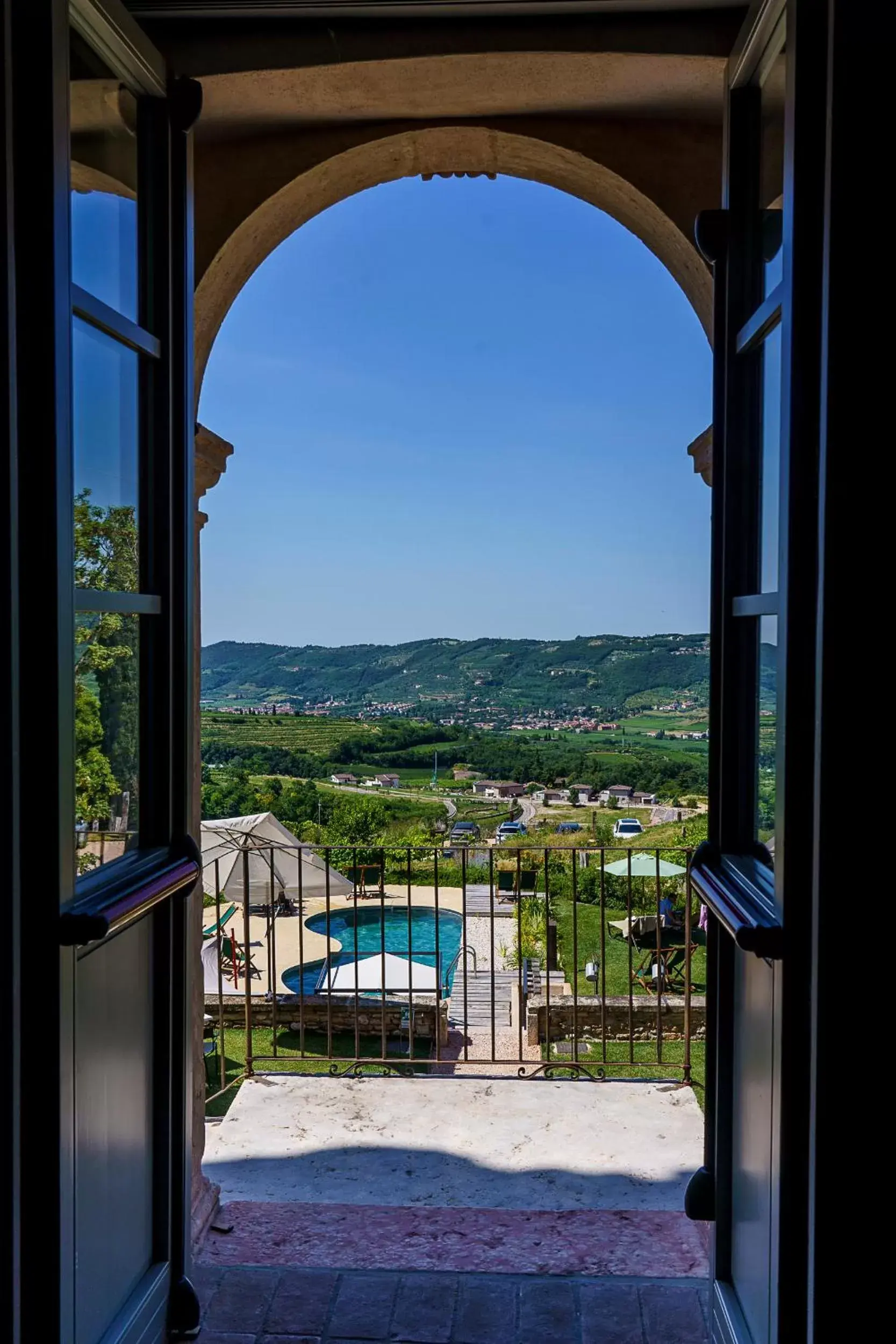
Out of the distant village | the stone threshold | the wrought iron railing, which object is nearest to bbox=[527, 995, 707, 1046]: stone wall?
the wrought iron railing

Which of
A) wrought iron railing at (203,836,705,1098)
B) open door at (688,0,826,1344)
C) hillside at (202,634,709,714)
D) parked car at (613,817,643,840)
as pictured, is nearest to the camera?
open door at (688,0,826,1344)

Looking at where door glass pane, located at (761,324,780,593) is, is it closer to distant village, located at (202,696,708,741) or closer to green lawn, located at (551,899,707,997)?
green lawn, located at (551,899,707,997)

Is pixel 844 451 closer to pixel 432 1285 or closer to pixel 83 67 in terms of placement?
pixel 83 67

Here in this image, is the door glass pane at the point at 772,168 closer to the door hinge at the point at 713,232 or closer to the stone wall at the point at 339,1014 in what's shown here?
the door hinge at the point at 713,232

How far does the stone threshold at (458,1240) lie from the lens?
2.15 metres

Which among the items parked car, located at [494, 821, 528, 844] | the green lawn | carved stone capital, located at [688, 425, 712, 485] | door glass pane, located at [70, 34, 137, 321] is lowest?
the green lawn

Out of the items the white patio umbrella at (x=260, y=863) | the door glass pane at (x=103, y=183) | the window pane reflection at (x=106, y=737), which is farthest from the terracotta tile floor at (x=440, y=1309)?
the door glass pane at (x=103, y=183)

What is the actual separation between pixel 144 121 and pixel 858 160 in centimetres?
127

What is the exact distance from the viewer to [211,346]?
8.07ft

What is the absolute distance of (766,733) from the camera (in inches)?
62.2

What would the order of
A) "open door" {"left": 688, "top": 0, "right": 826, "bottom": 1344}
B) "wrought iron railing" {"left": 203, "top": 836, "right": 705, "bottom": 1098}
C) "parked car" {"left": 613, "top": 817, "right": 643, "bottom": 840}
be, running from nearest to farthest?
"open door" {"left": 688, "top": 0, "right": 826, "bottom": 1344} → "wrought iron railing" {"left": 203, "top": 836, "right": 705, "bottom": 1098} → "parked car" {"left": 613, "top": 817, "right": 643, "bottom": 840}

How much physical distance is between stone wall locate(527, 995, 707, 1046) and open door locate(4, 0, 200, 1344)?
5036 millimetres

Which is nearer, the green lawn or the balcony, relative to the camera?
the balcony

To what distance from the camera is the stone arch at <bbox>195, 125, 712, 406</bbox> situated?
232 centimetres
